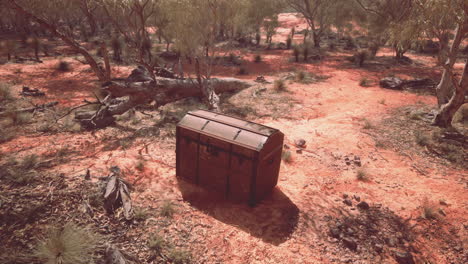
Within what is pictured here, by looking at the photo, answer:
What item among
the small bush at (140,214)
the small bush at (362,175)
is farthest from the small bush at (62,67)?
the small bush at (362,175)

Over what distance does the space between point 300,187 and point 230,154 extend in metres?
2.23

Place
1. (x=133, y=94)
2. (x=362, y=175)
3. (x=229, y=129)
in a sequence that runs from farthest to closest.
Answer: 1. (x=133, y=94)
2. (x=362, y=175)
3. (x=229, y=129)

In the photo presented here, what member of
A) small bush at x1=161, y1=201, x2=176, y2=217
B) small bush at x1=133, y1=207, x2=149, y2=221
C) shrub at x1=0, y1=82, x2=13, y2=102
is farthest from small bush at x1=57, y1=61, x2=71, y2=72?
small bush at x1=161, y1=201, x2=176, y2=217

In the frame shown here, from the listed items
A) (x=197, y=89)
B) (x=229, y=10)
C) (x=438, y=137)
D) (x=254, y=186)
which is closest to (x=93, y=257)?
(x=254, y=186)

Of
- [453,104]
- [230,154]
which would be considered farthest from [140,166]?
[453,104]

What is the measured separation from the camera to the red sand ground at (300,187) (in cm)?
463

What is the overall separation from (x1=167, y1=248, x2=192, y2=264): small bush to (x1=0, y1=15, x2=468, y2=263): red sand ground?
16cm

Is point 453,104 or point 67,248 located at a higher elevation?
point 453,104

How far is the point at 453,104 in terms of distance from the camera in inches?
355

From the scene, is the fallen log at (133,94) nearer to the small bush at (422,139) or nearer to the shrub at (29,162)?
the shrub at (29,162)

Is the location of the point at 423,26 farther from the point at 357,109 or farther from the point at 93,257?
the point at 93,257

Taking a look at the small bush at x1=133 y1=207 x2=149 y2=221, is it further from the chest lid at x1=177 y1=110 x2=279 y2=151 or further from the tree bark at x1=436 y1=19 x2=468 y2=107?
the tree bark at x1=436 y1=19 x2=468 y2=107

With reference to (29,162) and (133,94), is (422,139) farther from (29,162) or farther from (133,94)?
(29,162)

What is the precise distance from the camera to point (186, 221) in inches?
198
